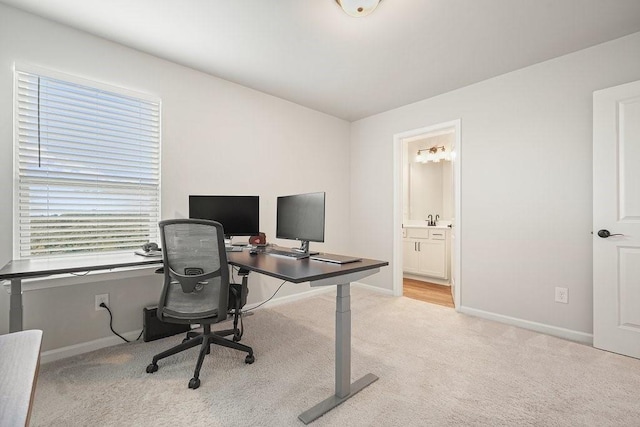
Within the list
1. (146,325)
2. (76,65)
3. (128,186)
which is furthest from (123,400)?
(76,65)

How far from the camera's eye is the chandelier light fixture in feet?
17.2

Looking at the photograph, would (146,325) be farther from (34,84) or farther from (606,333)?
(606,333)

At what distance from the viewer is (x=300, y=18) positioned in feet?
7.13

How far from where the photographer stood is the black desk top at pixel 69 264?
171 cm

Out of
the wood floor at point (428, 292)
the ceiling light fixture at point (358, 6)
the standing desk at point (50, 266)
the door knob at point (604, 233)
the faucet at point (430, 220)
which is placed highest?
the ceiling light fixture at point (358, 6)

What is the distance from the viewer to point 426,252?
4.89 metres

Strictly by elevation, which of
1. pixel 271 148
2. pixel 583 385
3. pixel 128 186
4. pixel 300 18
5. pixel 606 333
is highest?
pixel 300 18

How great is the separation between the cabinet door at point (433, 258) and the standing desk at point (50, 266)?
12.9 feet

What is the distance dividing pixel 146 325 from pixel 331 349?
1551 millimetres

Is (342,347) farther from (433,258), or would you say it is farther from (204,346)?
(433,258)

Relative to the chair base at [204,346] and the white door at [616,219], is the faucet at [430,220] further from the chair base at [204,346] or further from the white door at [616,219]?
the chair base at [204,346]

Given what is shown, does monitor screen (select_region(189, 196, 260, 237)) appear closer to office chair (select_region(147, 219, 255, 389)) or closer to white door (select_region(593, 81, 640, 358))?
office chair (select_region(147, 219, 255, 389))

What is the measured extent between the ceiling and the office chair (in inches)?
59.5

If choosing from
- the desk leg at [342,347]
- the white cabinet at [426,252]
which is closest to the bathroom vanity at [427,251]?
the white cabinet at [426,252]
